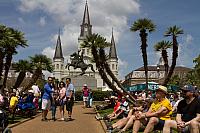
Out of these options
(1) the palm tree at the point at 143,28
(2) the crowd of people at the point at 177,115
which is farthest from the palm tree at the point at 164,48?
(2) the crowd of people at the point at 177,115

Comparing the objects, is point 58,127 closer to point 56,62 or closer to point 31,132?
point 31,132

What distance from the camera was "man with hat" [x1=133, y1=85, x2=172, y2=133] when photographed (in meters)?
8.31

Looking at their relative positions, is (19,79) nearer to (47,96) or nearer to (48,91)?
(47,96)

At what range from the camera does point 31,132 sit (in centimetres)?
1213

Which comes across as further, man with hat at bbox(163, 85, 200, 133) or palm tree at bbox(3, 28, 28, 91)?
palm tree at bbox(3, 28, 28, 91)

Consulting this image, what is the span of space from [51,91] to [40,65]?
36.3 ft

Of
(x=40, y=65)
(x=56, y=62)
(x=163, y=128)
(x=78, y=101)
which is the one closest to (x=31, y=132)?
(x=163, y=128)

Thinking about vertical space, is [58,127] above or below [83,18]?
below

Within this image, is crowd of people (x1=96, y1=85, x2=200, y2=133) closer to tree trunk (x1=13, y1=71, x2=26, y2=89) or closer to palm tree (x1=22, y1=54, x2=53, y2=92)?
tree trunk (x1=13, y1=71, x2=26, y2=89)

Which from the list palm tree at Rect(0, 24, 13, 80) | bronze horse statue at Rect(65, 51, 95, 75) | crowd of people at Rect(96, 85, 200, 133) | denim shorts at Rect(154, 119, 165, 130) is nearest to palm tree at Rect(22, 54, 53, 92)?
palm tree at Rect(0, 24, 13, 80)

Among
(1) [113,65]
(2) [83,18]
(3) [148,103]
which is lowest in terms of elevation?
(3) [148,103]

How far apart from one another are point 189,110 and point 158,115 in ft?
2.44

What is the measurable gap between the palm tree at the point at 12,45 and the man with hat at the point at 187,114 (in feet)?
52.7

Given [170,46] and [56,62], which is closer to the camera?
[170,46]
